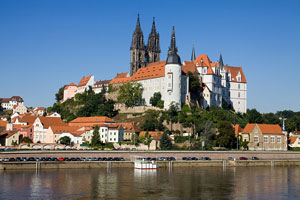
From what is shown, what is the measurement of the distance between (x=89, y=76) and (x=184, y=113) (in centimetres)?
5654

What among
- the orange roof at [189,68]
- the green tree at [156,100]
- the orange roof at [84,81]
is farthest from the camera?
the orange roof at [84,81]

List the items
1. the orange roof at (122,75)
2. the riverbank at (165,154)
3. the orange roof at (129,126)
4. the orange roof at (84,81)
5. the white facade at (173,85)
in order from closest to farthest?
the riverbank at (165,154)
the orange roof at (129,126)
the white facade at (173,85)
the orange roof at (122,75)
the orange roof at (84,81)

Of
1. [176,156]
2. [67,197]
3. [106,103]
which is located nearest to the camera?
[67,197]

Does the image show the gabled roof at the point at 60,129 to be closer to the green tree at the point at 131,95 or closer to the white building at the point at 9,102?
the green tree at the point at 131,95

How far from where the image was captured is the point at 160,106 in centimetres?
10462

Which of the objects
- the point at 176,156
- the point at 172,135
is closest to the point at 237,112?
the point at 172,135

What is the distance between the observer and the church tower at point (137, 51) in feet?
438

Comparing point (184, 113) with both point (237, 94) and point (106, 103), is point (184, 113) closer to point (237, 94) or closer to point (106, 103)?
point (106, 103)

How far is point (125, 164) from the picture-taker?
6844 centimetres

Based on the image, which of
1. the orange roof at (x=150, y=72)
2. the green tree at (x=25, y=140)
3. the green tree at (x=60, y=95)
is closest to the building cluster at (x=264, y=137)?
the orange roof at (x=150, y=72)

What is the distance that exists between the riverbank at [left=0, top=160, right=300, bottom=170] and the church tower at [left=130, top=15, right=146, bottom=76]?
62404 millimetres

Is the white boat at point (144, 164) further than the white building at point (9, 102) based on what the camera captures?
No

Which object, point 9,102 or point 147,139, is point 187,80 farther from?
point 9,102

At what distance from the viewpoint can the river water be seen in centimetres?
4575
